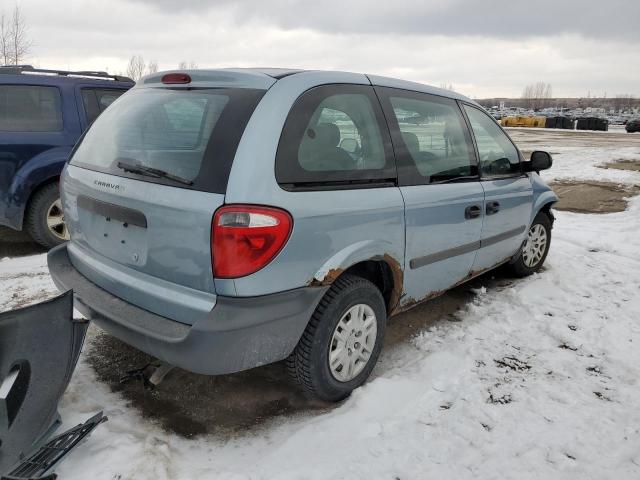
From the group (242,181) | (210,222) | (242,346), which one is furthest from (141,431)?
(242,181)

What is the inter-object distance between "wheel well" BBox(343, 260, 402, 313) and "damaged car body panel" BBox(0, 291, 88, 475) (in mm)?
1481

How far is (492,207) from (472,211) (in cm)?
35

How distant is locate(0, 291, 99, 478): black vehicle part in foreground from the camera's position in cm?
213

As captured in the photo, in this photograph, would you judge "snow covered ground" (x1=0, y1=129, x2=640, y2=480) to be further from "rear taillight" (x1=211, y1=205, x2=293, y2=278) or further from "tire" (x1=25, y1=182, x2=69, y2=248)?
"tire" (x1=25, y1=182, x2=69, y2=248)

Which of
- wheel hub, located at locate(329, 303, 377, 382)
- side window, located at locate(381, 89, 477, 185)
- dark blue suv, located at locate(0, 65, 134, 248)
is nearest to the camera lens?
wheel hub, located at locate(329, 303, 377, 382)

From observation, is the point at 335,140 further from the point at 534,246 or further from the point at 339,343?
the point at 534,246

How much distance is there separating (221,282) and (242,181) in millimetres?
440

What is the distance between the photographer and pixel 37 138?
4.99 metres

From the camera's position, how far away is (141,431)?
2.45m

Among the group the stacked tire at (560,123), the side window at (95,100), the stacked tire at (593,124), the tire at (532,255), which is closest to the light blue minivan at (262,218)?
the tire at (532,255)

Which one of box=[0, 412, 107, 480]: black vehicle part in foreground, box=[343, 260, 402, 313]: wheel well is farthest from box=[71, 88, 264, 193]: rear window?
box=[0, 412, 107, 480]: black vehicle part in foreground

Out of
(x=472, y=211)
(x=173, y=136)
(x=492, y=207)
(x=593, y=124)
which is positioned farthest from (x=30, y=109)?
(x=593, y=124)

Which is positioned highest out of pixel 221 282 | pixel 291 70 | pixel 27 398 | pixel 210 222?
pixel 291 70

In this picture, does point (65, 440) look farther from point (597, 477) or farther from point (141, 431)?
point (597, 477)
